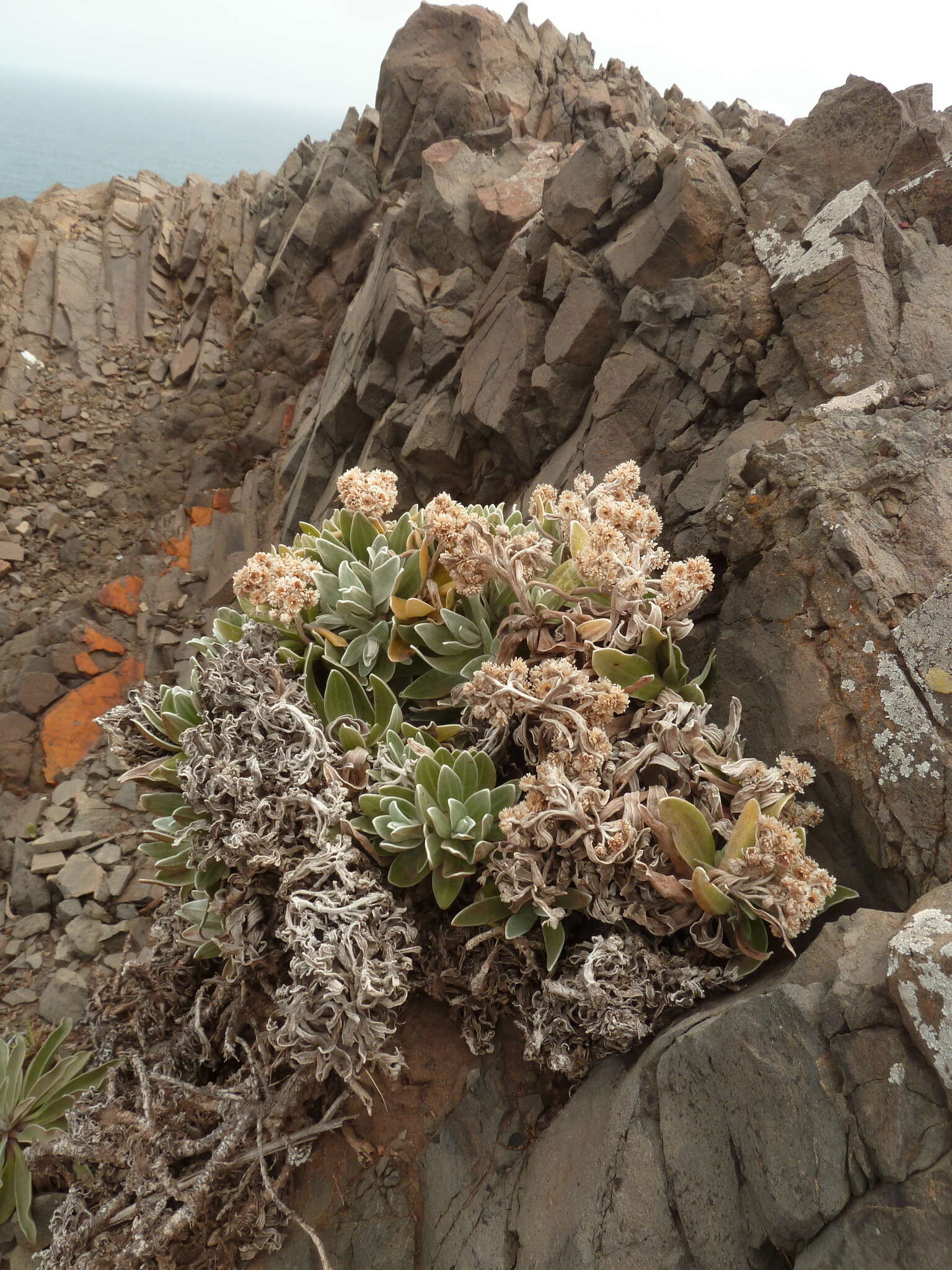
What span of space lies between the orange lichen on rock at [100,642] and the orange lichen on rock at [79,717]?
0.22 m

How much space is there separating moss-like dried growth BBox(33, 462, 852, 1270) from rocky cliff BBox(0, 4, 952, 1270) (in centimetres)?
27

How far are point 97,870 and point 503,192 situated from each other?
282 inches

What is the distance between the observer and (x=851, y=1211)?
191 centimetres

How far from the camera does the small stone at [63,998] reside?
17.6 ft

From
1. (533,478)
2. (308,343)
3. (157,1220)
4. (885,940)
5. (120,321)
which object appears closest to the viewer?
(885,940)

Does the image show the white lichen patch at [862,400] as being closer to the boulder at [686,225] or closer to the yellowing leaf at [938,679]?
the yellowing leaf at [938,679]

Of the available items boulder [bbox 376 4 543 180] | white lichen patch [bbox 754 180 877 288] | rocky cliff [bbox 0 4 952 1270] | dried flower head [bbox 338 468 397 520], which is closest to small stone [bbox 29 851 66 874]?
rocky cliff [bbox 0 4 952 1270]

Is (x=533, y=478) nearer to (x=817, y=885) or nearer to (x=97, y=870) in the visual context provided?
(x=817, y=885)

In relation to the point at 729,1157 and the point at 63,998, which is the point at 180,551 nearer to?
the point at 63,998

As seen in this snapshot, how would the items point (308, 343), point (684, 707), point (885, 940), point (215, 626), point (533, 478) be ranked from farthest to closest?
point (308, 343) → point (533, 478) → point (215, 626) → point (684, 707) → point (885, 940)

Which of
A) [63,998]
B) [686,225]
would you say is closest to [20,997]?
[63,998]

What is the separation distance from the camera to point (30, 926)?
5.99m

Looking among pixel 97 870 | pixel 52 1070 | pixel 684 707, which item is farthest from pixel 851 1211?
pixel 97 870

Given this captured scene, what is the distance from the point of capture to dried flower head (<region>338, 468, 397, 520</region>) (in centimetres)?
344
